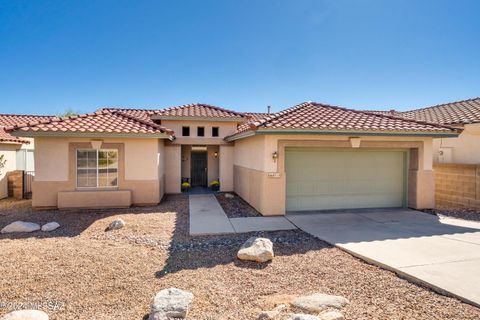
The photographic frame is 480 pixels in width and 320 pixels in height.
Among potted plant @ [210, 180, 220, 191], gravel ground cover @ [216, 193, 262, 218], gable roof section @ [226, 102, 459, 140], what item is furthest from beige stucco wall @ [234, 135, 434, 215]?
potted plant @ [210, 180, 220, 191]

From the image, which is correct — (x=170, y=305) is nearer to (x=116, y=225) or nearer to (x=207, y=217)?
(x=116, y=225)

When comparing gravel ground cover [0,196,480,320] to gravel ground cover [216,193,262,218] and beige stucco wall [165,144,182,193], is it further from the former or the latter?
beige stucco wall [165,144,182,193]

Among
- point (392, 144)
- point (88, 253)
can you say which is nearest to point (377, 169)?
point (392, 144)

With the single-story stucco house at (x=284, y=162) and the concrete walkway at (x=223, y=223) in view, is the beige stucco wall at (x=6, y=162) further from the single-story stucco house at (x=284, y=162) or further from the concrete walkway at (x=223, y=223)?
the concrete walkway at (x=223, y=223)

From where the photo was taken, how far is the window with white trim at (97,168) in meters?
11.7

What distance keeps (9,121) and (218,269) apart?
23.8 metres

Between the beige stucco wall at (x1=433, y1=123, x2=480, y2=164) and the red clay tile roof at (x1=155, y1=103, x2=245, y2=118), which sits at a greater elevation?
the red clay tile roof at (x1=155, y1=103, x2=245, y2=118)

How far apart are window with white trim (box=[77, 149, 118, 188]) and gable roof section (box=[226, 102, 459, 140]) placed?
6.05 m

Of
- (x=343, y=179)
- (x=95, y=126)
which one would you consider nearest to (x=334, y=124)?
(x=343, y=179)

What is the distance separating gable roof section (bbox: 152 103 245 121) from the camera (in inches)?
629

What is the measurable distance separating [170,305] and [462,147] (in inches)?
631

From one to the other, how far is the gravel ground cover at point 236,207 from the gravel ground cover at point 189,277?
257 cm

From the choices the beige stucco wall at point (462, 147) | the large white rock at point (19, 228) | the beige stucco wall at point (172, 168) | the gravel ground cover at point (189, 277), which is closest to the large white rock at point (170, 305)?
the gravel ground cover at point (189, 277)

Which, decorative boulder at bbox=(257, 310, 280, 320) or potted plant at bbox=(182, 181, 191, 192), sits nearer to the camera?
decorative boulder at bbox=(257, 310, 280, 320)
